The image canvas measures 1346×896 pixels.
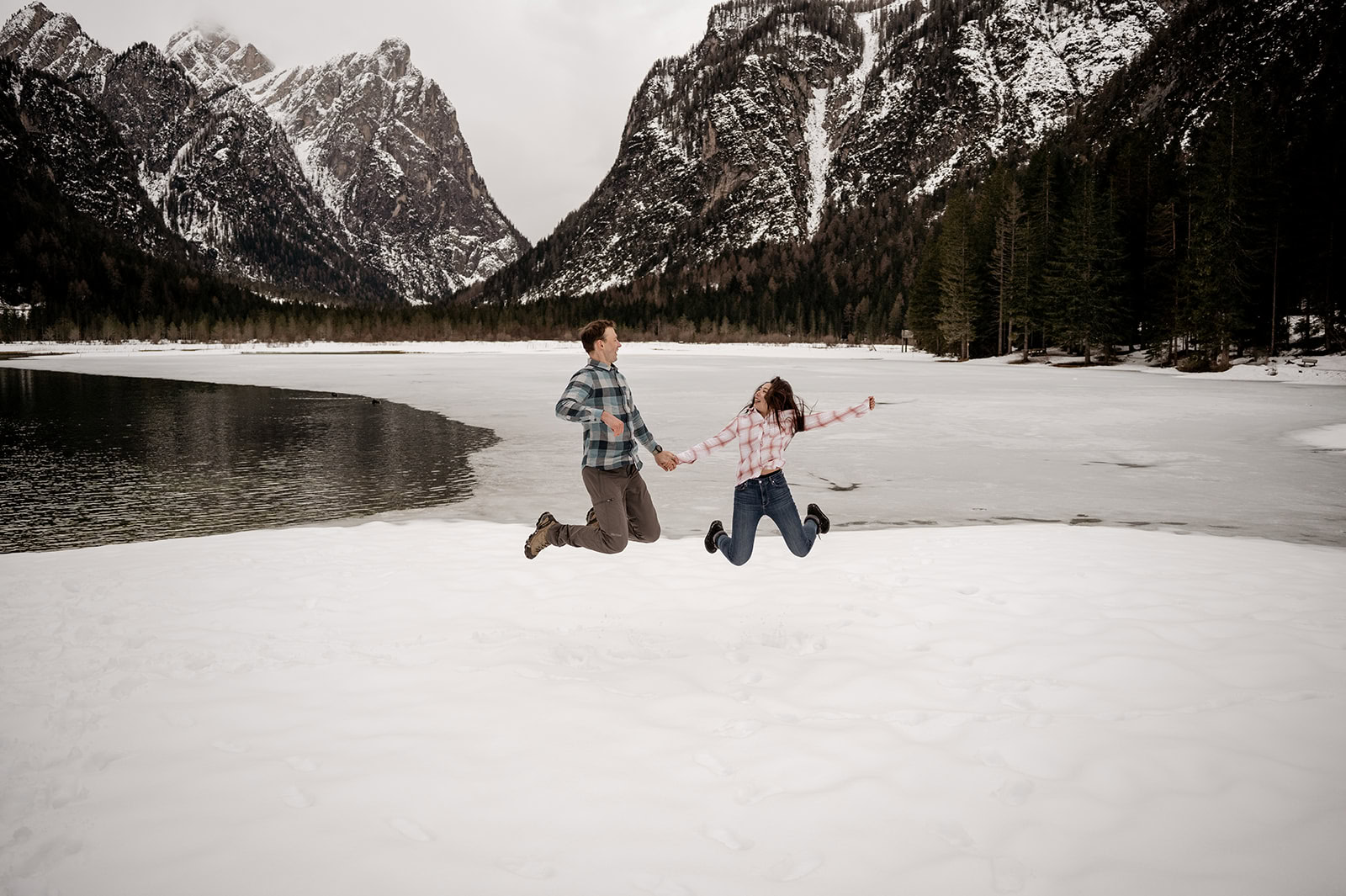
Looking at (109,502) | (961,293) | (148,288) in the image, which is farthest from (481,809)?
(148,288)

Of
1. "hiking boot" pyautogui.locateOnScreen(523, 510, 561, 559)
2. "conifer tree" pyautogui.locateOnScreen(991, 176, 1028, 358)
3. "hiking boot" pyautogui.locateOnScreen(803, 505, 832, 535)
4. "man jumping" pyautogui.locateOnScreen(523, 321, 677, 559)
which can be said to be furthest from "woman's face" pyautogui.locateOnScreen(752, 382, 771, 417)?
"conifer tree" pyautogui.locateOnScreen(991, 176, 1028, 358)

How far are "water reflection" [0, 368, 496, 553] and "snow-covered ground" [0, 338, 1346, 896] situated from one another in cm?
175

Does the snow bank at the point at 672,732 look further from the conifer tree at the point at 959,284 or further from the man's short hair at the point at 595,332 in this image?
the conifer tree at the point at 959,284

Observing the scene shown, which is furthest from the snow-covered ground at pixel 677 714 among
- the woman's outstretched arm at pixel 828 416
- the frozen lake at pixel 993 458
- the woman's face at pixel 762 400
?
the woman's face at pixel 762 400

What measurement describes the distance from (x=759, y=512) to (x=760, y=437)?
66 cm

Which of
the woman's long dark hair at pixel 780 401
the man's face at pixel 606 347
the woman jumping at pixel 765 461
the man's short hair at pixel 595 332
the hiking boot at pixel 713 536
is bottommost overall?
the hiking boot at pixel 713 536

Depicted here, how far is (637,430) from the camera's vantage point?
7008mm

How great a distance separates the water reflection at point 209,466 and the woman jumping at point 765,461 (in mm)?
4869

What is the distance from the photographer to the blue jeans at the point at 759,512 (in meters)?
6.93

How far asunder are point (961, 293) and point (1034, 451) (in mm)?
44753

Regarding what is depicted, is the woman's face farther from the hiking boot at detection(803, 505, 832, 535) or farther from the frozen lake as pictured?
the frozen lake

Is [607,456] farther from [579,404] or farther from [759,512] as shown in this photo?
[759,512]

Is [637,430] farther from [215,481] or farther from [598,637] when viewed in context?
[215,481]

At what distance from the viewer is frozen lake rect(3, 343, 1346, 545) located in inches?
388
